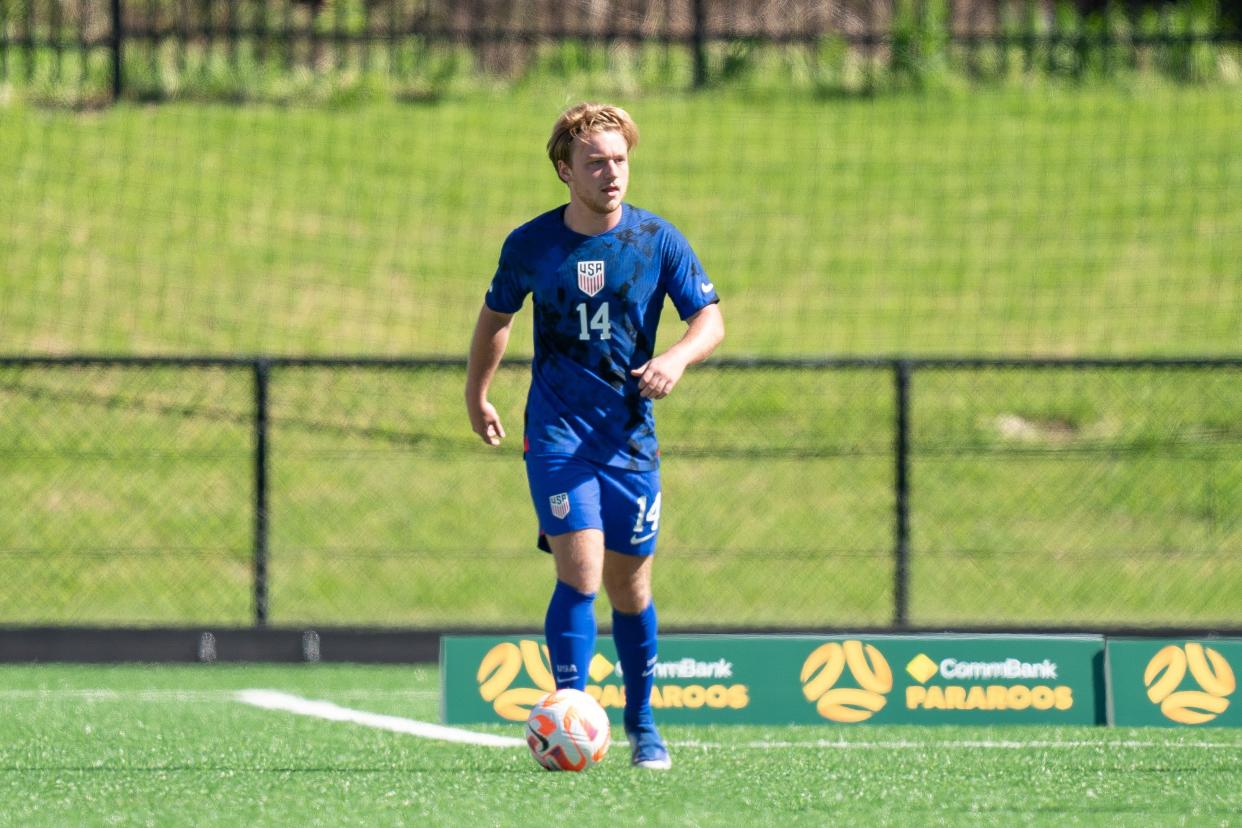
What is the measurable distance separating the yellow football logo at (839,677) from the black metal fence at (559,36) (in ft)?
44.4

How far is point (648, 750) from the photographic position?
18.3 ft

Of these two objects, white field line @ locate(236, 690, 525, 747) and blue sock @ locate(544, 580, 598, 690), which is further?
white field line @ locate(236, 690, 525, 747)

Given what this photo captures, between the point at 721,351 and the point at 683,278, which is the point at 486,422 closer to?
the point at 683,278

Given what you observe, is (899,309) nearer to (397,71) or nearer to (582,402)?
(397,71)

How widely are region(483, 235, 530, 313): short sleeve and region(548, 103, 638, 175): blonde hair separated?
0.94ft

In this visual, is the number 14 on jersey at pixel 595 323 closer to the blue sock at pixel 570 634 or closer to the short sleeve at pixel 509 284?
the short sleeve at pixel 509 284

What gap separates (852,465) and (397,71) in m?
9.54

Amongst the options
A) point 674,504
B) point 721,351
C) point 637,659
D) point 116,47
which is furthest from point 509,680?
point 116,47

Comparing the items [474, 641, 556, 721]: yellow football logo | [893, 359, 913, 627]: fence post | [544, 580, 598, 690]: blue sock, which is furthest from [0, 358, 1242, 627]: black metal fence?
[544, 580, 598, 690]: blue sock

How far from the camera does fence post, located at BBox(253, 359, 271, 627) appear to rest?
9.65 m

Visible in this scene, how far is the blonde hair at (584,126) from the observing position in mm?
5379

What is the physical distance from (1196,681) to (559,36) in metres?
14.5

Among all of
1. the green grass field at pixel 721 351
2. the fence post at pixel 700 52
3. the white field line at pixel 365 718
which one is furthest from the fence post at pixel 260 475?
the fence post at pixel 700 52

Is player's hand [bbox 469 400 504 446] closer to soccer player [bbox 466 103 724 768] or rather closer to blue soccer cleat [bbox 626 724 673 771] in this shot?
soccer player [bbox 466 103 724 768]
